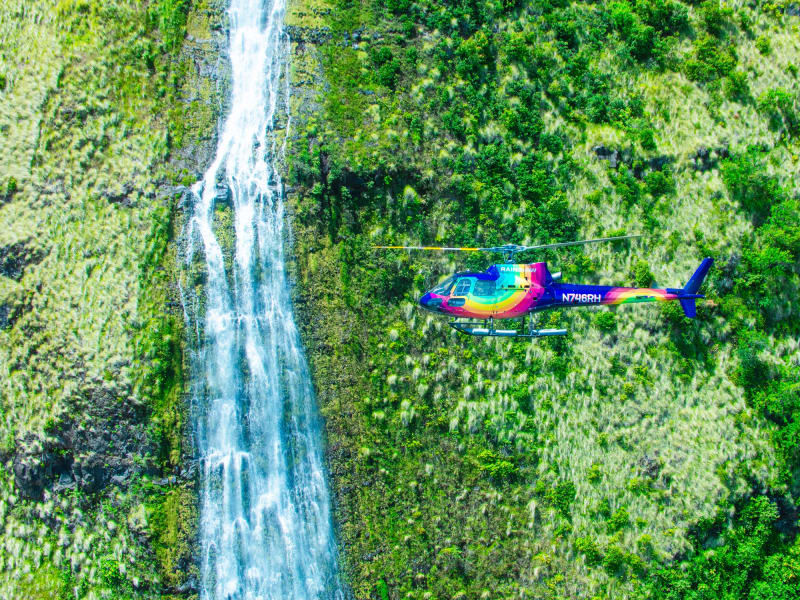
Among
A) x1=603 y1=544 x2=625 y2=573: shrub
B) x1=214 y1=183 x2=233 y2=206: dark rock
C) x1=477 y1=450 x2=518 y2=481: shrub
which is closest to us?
x1=603 y1=544 x2=625 y2=573: shrub

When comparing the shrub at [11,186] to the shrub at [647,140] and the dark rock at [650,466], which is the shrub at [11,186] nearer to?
the shrub at [647,140]

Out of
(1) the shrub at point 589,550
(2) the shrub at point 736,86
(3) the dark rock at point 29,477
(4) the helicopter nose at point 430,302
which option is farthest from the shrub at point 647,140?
(3) the dark rock at point 29,477

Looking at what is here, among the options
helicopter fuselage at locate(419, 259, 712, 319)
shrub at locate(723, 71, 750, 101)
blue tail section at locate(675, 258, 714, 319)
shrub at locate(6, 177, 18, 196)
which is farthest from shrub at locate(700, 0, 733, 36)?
shrub at locate(6, 177, 18, 196)

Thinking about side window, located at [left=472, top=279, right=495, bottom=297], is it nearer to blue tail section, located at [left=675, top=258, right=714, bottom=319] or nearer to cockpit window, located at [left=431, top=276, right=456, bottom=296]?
cockpit window, located at [left=431, top=276, right=456, bottom=296]

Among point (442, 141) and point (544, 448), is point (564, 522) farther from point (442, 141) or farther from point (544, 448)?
point (442, 141)

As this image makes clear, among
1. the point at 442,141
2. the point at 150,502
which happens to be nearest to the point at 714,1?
the point at 442,141

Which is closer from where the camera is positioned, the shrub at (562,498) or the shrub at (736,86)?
the shrub at (562,498)
